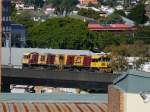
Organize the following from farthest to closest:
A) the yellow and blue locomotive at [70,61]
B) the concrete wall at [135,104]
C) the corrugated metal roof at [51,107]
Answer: the yellow and blue locomotive at [70,61]
the corrugated metal roof at [51,107]
the concrete wall at [135,104]

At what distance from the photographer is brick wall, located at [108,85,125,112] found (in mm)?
10954

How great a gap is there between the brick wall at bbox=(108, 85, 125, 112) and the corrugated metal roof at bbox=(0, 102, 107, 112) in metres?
3.67

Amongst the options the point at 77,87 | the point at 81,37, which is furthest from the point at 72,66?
the point at 81,37

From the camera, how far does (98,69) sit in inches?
3150

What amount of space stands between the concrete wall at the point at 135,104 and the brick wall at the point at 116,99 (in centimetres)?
10

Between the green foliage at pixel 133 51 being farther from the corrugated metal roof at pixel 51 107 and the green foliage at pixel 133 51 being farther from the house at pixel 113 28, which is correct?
the corrugated metal roof at pixel 51 107

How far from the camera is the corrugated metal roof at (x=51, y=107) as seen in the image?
15.8 meters

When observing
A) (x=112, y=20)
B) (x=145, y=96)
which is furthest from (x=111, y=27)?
(x=145, y=96)

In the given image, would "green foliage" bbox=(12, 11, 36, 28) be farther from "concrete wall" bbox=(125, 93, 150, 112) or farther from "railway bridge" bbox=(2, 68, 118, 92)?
"concrete wall" bbox=(125, 93, 150, 112)

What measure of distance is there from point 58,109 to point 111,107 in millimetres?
4177

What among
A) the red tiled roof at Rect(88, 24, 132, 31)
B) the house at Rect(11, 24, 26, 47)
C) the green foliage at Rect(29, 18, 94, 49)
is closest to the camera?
the green foliage at Rect(29, 18, 94, 49)

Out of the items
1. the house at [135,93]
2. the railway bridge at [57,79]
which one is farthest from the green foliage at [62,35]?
the house at [135,93]

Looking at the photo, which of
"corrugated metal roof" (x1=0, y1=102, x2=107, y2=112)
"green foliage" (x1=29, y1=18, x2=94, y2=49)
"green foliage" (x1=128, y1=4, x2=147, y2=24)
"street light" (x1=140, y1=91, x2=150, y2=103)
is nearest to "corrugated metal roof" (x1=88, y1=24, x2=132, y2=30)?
"green foliage" (x1=128, y1=4, x2=147, y2=24)

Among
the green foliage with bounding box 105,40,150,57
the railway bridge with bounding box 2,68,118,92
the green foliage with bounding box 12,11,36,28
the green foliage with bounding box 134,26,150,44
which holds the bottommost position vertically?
the green foliage with bounding box 12,11,36,28
